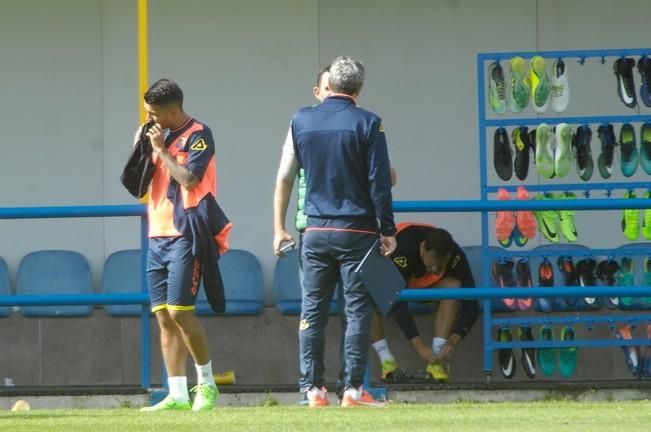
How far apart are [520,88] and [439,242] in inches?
45.6

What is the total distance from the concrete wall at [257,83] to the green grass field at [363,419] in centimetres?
340

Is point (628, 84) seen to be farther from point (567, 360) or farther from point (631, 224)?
point (567, 360)

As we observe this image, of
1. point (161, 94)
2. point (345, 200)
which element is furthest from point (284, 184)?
point (161, 94)

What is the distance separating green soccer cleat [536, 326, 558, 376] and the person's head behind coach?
331 centimetres

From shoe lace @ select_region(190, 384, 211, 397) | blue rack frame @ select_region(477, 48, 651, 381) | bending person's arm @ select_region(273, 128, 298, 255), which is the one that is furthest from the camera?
blue rack frame @ select_region(477, 48, 651, 381)

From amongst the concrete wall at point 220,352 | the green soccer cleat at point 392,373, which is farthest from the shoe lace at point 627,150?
the green soccer cleat at point 392,373

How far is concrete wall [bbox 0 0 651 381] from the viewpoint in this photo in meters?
11.7

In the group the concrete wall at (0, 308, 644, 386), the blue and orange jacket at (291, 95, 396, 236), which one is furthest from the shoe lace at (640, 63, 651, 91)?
the blue and orange jacket at (291, 95, 396, 236)

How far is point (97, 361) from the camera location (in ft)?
37.5

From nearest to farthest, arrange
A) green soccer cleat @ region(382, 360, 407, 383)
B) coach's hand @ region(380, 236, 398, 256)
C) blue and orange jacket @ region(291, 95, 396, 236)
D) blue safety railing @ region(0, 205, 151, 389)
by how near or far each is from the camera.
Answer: blue and orange jacket @ region(291, 95, 396, 236) → coach's hand @ region(380, 236, 398, 256) → blue safety railing @ region(0, 205, 151, 389) → green soccer cleat @ region(382, 360, 407, 383)

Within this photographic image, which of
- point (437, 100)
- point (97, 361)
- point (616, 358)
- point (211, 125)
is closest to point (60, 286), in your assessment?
point (97, 361)

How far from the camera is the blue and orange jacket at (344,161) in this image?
8.20 m

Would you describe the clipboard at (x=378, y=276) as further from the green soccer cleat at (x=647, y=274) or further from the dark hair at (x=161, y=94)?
the green soccer cleat at (x=647, y=274)

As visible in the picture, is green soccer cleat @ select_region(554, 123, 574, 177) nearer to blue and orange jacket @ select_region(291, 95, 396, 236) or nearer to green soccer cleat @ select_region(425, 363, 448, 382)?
green soccer cleat @ select_region(425, 363, 448, 382)
